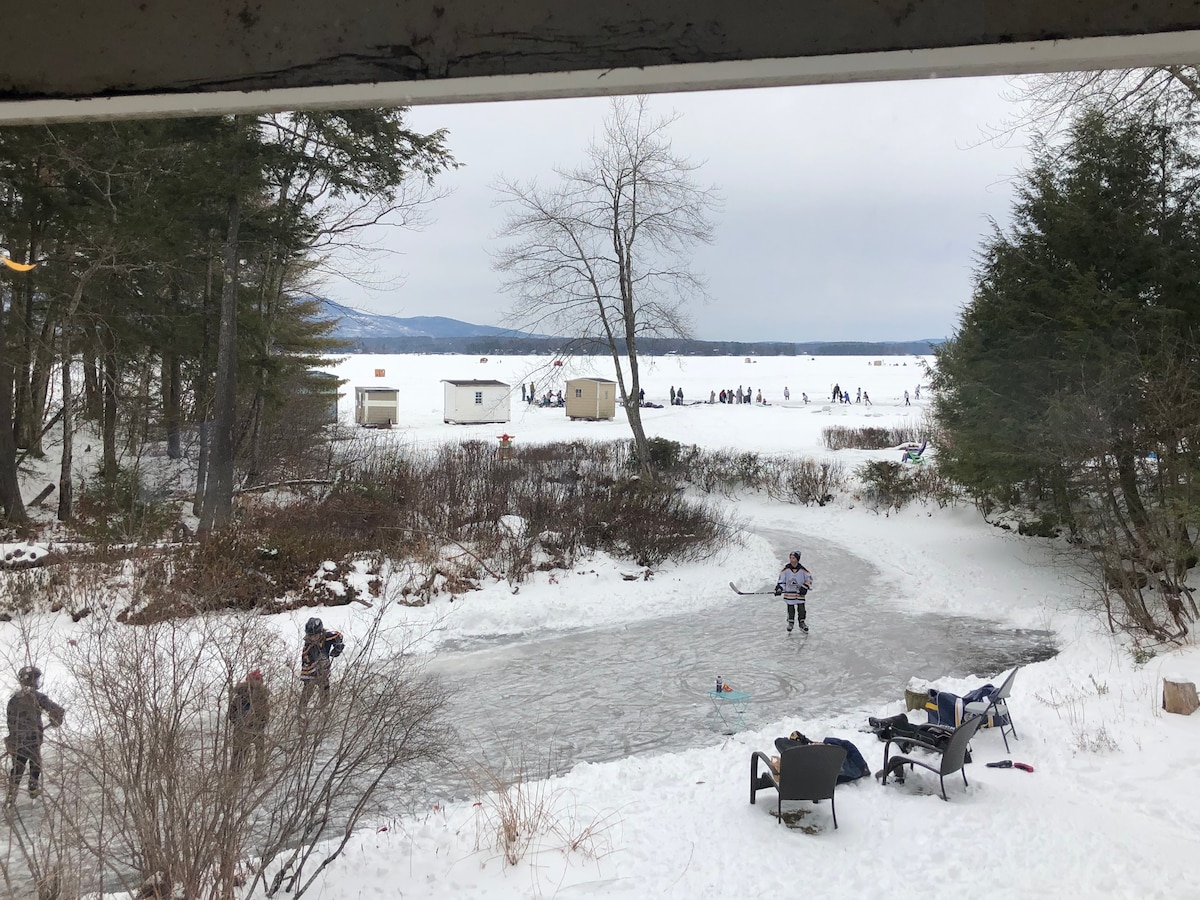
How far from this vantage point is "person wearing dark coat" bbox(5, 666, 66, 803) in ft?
17.1

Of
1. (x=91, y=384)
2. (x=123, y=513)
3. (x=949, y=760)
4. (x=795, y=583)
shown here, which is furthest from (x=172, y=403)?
(x=949, y=760)

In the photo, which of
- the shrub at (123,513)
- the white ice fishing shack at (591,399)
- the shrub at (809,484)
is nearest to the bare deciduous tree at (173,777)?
the shrub at (123,513)

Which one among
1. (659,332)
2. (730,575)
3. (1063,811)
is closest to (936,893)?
(1063,811)

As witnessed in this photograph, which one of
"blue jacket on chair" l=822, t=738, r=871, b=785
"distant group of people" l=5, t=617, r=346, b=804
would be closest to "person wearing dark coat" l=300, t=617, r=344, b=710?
"distant group of people" l=5, t=617, r=346, b=804

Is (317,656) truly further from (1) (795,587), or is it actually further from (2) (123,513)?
(2) (123,513)

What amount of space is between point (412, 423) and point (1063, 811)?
4738cm

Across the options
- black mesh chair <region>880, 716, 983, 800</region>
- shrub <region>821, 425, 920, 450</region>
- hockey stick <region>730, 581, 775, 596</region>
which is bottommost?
hockey stick <region>730, 581, 775, 596</region>

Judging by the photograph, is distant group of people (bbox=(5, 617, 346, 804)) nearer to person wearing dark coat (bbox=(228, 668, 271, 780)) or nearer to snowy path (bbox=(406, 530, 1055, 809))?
person wearing dark coat (bbox=(228, 668, 271, 780))

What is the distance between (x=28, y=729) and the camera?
18.8 feet

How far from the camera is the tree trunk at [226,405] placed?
17.9m

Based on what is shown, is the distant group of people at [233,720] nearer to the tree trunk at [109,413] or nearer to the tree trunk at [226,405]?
the tree trunk at [226,405]

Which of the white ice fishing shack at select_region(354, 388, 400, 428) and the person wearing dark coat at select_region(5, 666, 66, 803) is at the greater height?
the white ice fishing shack at select_region(354, 388, 400, 428)

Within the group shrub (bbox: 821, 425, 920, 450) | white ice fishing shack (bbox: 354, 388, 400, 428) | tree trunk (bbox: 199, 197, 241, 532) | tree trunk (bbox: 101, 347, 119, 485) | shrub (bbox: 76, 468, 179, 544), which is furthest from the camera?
white ice fishing shack (bbox: 354, 388, 400, 428)

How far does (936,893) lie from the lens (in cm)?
579
